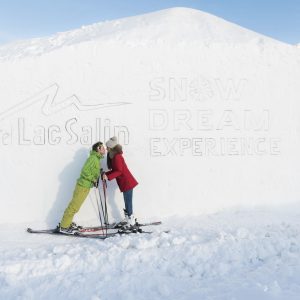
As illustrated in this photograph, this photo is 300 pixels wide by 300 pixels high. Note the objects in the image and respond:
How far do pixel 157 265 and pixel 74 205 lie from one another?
7.19 ft

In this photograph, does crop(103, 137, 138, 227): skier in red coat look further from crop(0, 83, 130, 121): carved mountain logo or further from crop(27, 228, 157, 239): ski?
crop(0, 83, 130, 121): carved mountain logo

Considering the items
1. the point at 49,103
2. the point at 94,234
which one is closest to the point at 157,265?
the point at 94,234

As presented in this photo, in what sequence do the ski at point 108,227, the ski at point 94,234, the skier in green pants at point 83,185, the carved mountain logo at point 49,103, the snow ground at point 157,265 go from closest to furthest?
the snow ground at point 157,265 < the ski at point 94,234 < the skier in green pants at point 83,185 < the ski at point 108,227 < the carved mountain logo at point 49,103

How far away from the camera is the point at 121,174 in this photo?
7.23 metres

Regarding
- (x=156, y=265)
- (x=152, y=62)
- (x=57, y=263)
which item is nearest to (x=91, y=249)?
(x=57, y=263)

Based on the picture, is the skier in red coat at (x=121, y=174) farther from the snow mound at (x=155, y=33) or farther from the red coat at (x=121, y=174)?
the snow mound at (x=155, y=33)

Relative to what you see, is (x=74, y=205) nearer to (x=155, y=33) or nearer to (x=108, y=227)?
(x=108, y=227)

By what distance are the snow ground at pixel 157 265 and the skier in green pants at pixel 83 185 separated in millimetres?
273

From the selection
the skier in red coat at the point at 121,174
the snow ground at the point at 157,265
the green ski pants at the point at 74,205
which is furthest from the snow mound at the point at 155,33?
the snow ground at the point at 157,265

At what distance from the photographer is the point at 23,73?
7.70 m

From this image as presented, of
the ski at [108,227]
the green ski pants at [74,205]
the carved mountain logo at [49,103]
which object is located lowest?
the ski at [108,227]

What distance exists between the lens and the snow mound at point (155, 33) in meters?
8.35

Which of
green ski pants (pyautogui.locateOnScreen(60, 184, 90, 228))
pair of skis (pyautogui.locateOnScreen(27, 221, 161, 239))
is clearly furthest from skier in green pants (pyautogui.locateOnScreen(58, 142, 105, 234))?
pair of skis (pyautogui.locateOnScreen(27, 221, 161, 239))

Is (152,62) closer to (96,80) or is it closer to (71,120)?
(96,80)
